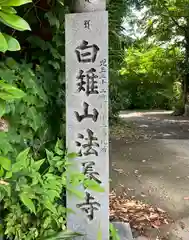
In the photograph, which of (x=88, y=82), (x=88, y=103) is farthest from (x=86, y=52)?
(x=88, y=103)

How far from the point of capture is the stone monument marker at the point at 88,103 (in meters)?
1.89

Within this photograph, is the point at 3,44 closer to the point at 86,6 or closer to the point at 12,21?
the point at 12,21

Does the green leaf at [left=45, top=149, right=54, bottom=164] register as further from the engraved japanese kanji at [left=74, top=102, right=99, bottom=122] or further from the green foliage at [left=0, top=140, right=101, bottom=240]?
the engraved japanese kanji at [left=74, top=102, right=99, bottom=122]

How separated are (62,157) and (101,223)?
49cm

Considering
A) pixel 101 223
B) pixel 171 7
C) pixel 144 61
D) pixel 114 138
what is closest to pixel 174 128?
pixel 114 138

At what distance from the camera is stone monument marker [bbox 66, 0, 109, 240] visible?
189 cm

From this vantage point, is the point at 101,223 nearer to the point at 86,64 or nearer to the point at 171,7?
the point at 86,64

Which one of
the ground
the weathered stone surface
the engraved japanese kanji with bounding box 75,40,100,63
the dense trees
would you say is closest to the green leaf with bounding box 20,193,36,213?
the engraved japanese kanji with bounding box 75,40,100,63

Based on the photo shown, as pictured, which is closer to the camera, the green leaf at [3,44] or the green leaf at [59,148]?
the green leaf at [3,44]

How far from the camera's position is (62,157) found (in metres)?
1.91

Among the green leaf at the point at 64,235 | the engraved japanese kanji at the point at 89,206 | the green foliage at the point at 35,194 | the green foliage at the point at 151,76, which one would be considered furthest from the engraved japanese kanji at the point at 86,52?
the green foliage at the point at 151,76

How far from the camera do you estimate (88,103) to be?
193 cm

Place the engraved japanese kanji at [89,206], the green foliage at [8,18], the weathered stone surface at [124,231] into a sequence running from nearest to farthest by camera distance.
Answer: the green foliage at [8,18], the engraved japanese kanji at [89,206], the weathered stone surface at [124,231]

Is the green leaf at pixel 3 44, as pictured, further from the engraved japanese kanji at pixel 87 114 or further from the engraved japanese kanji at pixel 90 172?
the engraved japanese kanji at pixel 90 172
